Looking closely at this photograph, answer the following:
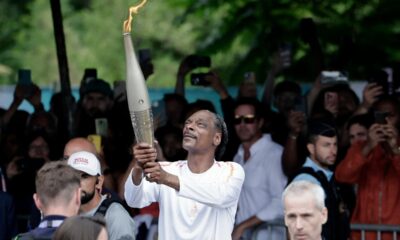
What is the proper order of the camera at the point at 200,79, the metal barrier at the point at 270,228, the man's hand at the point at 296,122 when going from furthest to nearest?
1. the camera at the point at 200,79
2. the man's hand at the point at 296,122
3. the metal barrier at the point at 270,228

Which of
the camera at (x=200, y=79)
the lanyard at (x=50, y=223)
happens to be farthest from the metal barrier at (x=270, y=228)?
the lanyard at (x=50, y=223)

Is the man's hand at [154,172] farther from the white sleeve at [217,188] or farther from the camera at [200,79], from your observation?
the camera at [200,79]

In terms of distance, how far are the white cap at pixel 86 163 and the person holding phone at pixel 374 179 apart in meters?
2.58

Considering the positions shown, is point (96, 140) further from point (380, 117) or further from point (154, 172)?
point (154, 172)

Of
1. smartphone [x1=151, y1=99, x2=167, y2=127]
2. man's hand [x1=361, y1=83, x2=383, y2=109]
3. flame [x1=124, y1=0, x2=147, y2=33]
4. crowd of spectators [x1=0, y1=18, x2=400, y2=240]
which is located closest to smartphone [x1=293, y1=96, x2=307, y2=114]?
crowd of spectators [x1=0, y1=18, x2=400, y2=240]

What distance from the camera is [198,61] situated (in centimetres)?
1491

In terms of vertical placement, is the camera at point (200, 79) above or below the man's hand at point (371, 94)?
above

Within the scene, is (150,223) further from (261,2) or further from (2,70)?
(2,70)

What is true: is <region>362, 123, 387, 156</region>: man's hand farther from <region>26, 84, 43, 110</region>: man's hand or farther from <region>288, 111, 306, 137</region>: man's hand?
<region>26, 84, 43, 110</region>: man's hand

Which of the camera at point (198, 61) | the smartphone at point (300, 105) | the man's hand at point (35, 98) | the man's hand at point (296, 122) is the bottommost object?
the man's hand at point (296, 122)

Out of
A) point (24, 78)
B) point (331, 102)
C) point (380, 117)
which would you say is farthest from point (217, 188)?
point (24, 78)

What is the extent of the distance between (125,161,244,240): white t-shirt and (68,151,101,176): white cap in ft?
1.79

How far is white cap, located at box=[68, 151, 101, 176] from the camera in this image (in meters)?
10.0

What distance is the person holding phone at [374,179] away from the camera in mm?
11844
